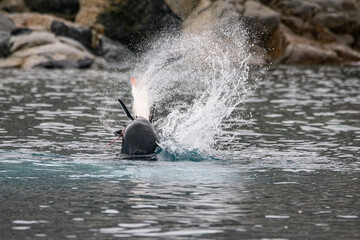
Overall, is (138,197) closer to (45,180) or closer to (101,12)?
(45,180)

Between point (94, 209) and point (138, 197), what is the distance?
1.00 metres

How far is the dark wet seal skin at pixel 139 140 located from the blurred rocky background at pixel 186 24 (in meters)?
39.9

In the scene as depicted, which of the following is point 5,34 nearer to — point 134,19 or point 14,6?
point 14,6

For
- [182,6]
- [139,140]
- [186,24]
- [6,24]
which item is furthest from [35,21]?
[139,140]

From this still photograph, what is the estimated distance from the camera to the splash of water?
54.5 ft

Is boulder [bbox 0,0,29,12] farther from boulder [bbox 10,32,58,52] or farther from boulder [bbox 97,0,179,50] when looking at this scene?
boulder [bbox 10,32,58,52]

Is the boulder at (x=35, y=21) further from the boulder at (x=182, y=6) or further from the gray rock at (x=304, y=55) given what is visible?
the gray rock at (x=304, y=55)

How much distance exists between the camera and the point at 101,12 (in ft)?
210

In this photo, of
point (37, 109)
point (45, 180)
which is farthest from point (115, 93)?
point (45, 180)

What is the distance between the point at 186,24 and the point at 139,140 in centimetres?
4371

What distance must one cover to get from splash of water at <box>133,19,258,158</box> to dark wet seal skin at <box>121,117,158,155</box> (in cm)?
27

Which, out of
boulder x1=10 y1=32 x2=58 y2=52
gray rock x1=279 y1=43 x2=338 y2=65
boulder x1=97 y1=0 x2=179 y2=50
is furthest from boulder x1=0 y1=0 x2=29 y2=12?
gray rock x1=279 y1=43 x2=338 y2=65

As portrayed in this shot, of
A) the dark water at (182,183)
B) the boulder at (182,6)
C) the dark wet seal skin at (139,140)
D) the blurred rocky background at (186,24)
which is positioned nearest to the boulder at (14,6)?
the blurred rocky background at (186,24)

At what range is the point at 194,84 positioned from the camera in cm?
3878
